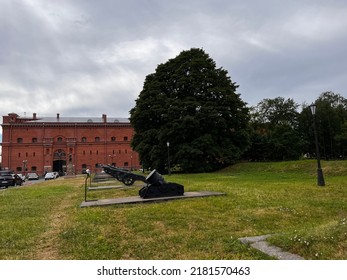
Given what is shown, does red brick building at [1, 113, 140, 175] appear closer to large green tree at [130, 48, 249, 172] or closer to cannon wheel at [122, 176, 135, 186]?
large green tree at [130, 48, 249, 172]

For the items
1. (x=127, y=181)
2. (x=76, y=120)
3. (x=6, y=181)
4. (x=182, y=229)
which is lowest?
(x=182, y=229)

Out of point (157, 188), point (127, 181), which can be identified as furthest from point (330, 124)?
point (157, 188)

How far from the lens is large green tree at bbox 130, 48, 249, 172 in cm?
3041

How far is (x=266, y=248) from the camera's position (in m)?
4.71

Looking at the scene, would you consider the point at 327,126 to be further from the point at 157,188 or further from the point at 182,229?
the point at 182,229

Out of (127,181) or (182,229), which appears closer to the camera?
(182,229)

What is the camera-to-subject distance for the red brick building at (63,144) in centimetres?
7469

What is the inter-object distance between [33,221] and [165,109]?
24984 millimetres

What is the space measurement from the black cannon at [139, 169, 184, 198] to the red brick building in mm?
64903

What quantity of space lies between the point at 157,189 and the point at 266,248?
638 centimetres


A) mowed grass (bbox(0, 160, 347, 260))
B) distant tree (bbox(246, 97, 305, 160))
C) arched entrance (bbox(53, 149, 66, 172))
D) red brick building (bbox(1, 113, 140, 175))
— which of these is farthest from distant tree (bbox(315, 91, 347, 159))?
arched entrance (bbox(53, 149, 66, 172))

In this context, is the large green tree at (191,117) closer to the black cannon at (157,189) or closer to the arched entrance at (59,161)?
the black cannon at (157,189)

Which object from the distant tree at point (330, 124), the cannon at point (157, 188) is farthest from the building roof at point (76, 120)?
the cannon at point (157, 188)

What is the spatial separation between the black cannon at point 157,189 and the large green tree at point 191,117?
18.2m
